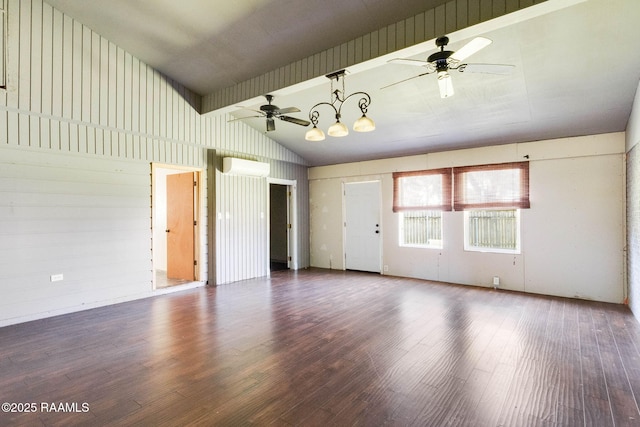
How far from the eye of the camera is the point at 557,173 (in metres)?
5.34

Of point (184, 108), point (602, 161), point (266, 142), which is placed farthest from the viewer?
point (266, 142)

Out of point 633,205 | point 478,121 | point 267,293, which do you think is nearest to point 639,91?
point 633,205

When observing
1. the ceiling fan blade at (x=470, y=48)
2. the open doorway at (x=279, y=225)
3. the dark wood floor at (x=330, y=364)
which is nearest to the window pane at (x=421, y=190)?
the dark wood floor at (x=330, y=364)

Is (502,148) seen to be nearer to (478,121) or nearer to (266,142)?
(478,121)

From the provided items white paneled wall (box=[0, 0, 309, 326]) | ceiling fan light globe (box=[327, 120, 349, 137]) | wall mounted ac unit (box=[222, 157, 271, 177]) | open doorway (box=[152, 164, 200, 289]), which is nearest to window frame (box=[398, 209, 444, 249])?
wall mounted ac unit (box=[222, 157, 271, 177])

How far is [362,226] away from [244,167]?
304 cm

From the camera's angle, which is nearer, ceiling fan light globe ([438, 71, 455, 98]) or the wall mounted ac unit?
ceiling fan light globe ([438, 71, 455, 98])

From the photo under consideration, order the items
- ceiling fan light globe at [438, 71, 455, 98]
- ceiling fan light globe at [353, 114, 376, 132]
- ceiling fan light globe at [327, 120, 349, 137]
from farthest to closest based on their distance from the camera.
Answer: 1. ceiling fan light globe at [327, 120, 349, 137]
2. ceiling fan light globe at [353, 114, 376, 132]
3. ceiling fan light globe at [438, 71, 455, 98]

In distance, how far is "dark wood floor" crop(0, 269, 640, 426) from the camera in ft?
7.28

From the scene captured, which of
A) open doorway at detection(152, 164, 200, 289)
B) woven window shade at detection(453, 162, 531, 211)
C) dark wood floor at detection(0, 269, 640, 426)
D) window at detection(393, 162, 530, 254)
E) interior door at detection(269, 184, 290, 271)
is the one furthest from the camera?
interior door at detection(269, 184, 290, 271)

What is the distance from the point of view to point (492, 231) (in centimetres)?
605

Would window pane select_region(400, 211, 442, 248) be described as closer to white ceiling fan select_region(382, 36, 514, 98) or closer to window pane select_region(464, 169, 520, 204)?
window pane select_region(464, 169, 520, 204)

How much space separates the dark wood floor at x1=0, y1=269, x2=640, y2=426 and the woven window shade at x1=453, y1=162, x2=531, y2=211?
6.01 feet

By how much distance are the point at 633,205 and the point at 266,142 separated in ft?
20.5
